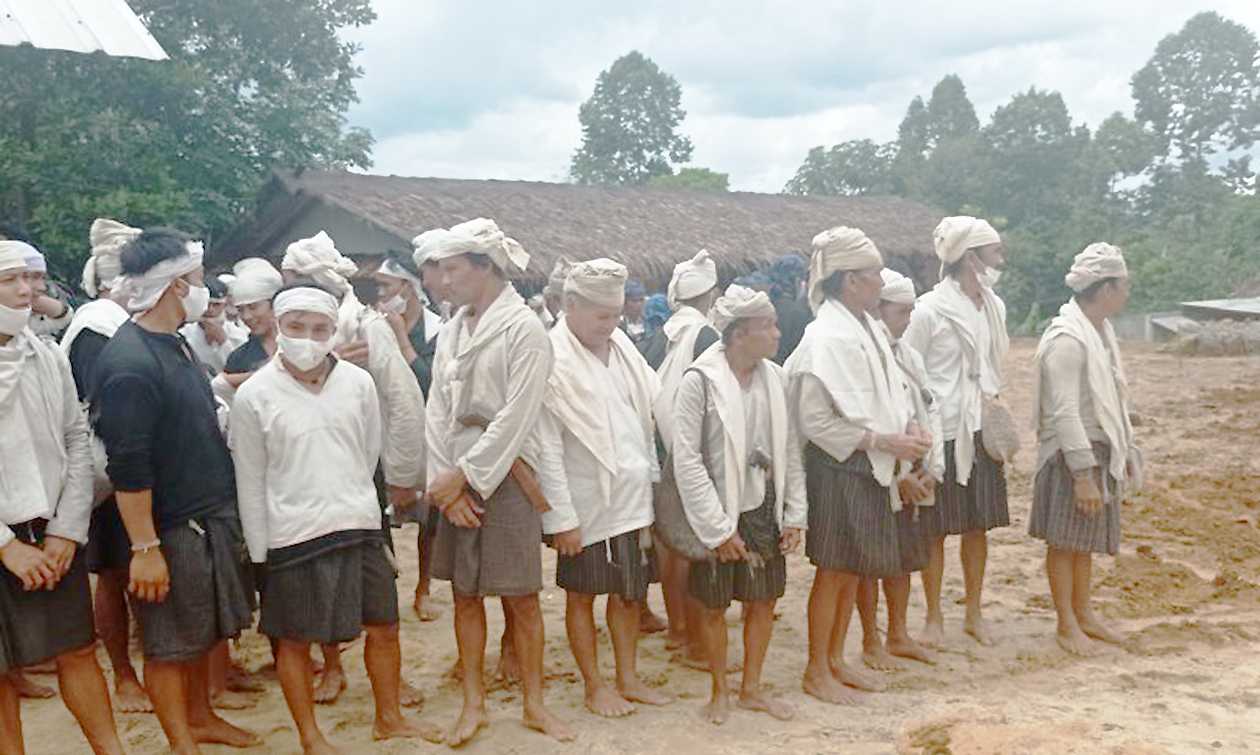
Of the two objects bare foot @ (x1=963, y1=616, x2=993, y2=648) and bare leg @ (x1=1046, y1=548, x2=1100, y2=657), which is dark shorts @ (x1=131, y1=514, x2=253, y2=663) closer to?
bare foot @ (x1=963, y1=616, x2=993, y2=648)

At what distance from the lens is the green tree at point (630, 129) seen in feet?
129

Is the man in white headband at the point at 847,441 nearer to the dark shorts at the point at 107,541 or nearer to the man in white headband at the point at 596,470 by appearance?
the man in white headband at the point at 596,470

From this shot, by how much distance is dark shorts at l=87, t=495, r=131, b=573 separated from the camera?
3529 millimetres

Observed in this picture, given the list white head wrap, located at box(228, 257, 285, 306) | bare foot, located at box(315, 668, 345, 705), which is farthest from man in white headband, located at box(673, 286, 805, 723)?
white head wrap, located at box(228, 257, 285, 306)

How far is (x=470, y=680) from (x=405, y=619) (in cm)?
159

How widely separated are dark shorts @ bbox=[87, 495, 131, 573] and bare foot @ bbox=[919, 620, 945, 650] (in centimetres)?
326

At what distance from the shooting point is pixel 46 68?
962cm

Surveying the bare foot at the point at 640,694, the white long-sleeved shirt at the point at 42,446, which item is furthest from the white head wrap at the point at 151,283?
the bare foot at the point at 640,694

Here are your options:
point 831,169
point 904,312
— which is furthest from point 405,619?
point 831,169

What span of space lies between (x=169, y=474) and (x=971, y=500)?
3.28 m

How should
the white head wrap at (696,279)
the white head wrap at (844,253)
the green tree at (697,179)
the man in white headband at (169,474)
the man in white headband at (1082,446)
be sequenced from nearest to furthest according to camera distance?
the man in white headband at (169,474) → the white head wrap at (844,253) → the man in white headband at (1082,446) → the white head wrap at (696,279) → the green tree at (697,179)

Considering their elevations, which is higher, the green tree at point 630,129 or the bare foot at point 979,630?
the green tree at point 630,129

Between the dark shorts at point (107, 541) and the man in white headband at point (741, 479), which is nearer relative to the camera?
the dark shorts at point (107, 541)

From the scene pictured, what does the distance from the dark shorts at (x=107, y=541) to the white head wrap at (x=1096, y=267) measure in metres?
3.90
